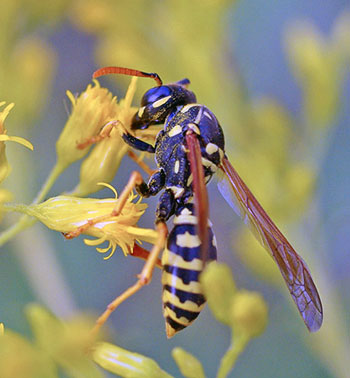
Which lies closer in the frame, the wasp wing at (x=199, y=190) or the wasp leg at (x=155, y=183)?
the wasp wing at (x=199, y=190)

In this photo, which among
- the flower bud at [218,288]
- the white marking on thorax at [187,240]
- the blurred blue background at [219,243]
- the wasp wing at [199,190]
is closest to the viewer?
the wasp wing at [199,190]

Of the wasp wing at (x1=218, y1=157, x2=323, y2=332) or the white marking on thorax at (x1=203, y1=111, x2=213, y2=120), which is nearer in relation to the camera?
the wasp wing at (x1=218, y1=157, x2=323, y2=332)

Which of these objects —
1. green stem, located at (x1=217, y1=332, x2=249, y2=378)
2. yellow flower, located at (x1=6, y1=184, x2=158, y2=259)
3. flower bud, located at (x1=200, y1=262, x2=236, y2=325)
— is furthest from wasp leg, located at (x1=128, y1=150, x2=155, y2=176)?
green stem, located at (x1=217, y1=332, x2=249, y2=378)

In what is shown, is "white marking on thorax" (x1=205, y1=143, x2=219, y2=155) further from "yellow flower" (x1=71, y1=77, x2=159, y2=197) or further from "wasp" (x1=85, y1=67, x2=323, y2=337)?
"yellow flower" (x1=71, y1=77, x2=159, y2=197)

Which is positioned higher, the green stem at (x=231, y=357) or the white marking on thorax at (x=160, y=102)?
the white marking on thorax at (x=160, y=102)

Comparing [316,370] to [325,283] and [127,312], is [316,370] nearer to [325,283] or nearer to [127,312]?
[325,283]

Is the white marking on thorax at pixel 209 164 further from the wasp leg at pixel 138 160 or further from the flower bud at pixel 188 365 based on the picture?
the flower bud at pixel 188 365

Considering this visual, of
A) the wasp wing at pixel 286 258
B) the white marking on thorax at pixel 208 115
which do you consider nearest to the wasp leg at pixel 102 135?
the white marking on thorax at pixel 208 115

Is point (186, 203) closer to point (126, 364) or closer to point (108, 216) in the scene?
point (108, 216)
